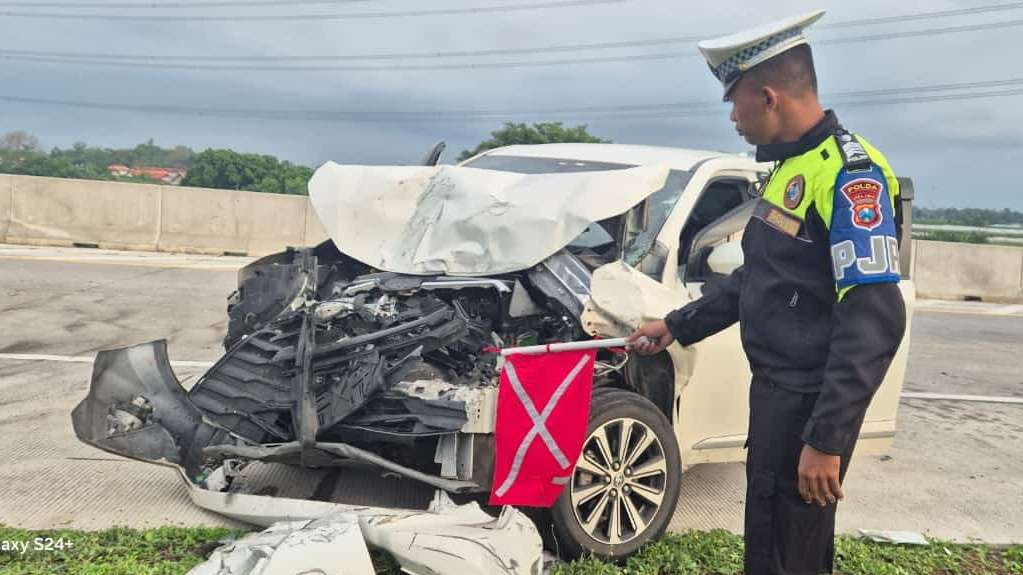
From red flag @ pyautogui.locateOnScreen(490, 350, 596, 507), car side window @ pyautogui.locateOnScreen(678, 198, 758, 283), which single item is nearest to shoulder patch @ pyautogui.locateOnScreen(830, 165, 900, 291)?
red flag @ pyautogui.locateOnScreen(490, 350, 596, 507)

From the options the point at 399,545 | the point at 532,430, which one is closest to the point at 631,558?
the point at 532,430

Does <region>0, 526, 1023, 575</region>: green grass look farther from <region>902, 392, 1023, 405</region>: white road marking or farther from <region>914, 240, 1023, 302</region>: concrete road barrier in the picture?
<region>914, 240, 1023, 302</region>: concrete road barrier

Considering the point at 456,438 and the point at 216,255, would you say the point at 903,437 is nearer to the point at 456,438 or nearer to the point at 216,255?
the point at 456,438

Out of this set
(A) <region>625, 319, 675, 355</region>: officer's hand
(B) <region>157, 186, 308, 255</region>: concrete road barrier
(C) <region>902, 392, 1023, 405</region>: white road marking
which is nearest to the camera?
(A) <region>625, 319, 675, 355</region>: officer's hand

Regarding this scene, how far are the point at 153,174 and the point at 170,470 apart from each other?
63.0ft

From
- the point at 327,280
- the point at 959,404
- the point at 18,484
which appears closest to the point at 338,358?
the point at 327,280

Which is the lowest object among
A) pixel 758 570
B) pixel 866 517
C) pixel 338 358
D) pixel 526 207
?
pixel 866 517

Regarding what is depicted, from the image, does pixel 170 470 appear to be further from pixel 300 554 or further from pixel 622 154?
pixel 622 154

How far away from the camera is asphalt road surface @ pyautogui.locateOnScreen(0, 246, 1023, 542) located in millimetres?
4191

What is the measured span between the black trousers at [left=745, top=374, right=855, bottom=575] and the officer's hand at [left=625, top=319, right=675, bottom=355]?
24.3 inches

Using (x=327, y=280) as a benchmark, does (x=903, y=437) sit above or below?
below

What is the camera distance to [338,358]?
12.0 ft

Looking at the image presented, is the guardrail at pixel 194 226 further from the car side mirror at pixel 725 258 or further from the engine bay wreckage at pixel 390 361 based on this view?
the car side mirror at pixel 725 258

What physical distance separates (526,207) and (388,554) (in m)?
1.93
